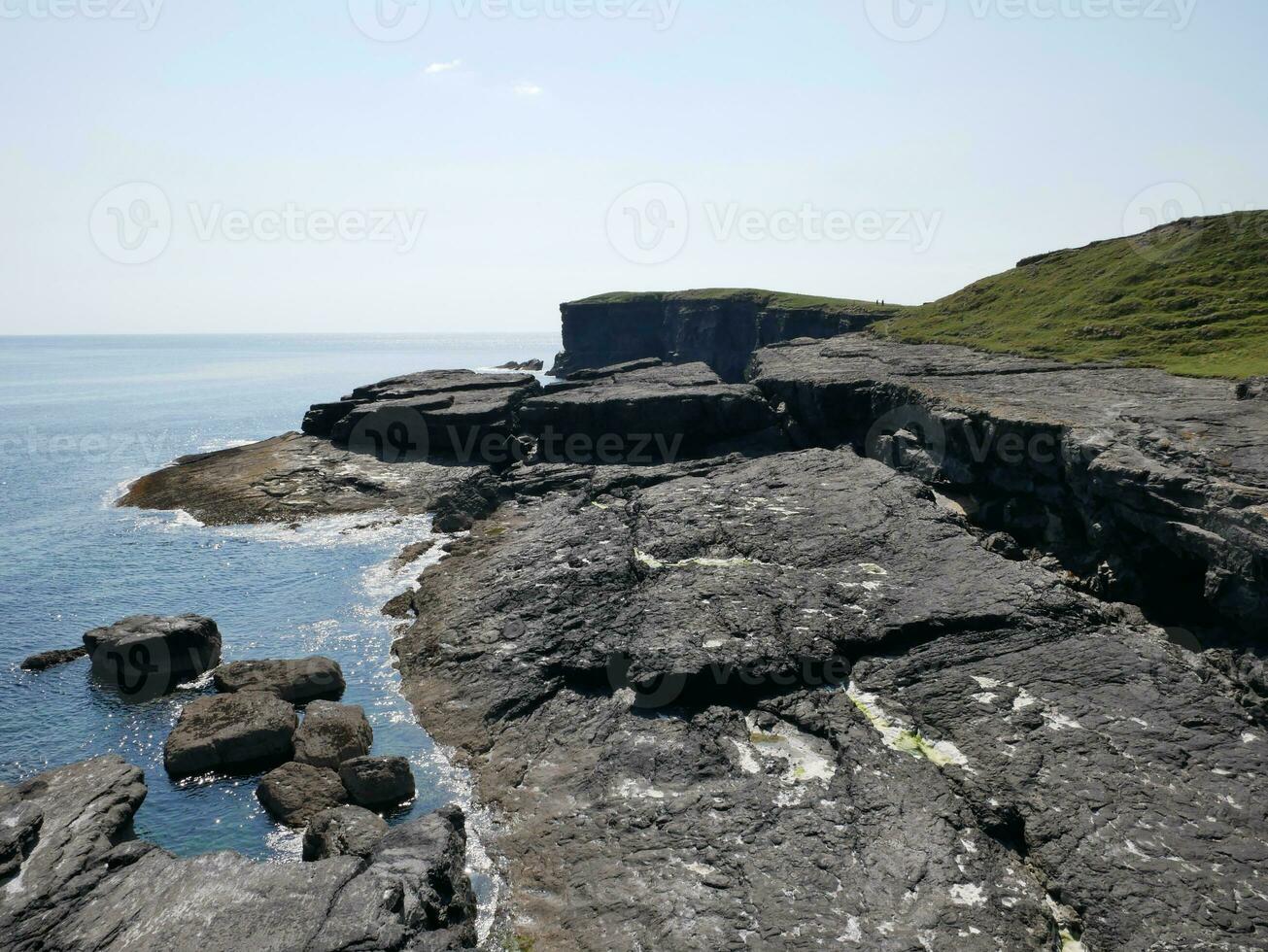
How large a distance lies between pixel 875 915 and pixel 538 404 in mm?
38004

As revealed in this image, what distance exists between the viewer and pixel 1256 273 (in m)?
42.8

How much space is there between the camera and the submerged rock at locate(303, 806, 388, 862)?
55.4ft

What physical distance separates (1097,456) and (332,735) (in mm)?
23896

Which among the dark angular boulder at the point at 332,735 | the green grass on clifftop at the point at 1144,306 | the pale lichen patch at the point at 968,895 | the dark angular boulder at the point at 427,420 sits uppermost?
the green grass on clifftop at the point at 1144,306

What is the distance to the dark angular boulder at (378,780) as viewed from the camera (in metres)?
19.8

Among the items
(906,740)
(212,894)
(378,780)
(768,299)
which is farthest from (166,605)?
(768,299)

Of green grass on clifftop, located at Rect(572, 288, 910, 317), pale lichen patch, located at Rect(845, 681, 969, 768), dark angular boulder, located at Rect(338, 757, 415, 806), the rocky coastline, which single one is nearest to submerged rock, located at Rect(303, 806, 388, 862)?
the rocky coastline

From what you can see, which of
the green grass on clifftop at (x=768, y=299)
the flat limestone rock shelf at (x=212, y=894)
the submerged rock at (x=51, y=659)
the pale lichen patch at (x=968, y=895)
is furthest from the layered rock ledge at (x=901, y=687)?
the green grass on clifftop at (x=768, y=299)

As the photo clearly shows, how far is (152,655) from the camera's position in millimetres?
26875

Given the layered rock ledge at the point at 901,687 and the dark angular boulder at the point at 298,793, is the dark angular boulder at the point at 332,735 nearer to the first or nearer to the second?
the dark angular boulder at the point at 298,793

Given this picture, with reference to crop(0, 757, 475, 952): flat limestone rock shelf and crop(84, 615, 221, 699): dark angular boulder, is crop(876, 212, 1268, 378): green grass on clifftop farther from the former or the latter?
crop(84, 615, 221, 699): dark angular boulder

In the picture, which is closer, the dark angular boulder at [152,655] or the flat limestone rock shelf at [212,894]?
the flat limestone rock shelf at [212,894]

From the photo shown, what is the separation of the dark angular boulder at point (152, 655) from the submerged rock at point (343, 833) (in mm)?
11963

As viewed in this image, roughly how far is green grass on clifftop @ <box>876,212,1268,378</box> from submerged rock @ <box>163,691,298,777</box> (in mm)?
36204
